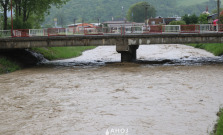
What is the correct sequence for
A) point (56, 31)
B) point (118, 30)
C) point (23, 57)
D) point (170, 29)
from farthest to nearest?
point (23, 57) < point (170, 29) < point (118, 30) < point (56, 31)

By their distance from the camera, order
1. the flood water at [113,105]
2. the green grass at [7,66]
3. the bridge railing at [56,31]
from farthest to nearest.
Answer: the bridge railing at [56,31] → the green grass at [7,66] → the flood water at [113,105]

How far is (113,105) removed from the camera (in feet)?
54.6

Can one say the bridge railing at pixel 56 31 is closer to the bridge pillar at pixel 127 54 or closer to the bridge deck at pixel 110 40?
the bridge deck at pixel 110 40

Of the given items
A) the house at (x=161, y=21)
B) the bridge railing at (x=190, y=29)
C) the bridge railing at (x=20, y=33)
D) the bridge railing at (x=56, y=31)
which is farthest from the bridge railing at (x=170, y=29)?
the house at (x=161, y=21)

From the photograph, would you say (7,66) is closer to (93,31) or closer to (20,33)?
(20,33)

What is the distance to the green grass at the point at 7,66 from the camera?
3253cm

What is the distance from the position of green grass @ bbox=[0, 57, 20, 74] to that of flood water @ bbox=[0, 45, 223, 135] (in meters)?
6.25

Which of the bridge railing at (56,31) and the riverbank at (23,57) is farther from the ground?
the bridge railing at (56,31)

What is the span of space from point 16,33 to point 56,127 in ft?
90.2

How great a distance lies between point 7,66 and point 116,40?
12.0 metres

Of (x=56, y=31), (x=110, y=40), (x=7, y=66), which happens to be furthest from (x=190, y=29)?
(x=7, y=66)

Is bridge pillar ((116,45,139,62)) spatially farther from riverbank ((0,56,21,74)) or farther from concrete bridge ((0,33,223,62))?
riverbank ((0,56,21,74))

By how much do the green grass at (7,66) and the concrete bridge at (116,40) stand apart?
2.34 meters

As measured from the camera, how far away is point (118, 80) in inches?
986
